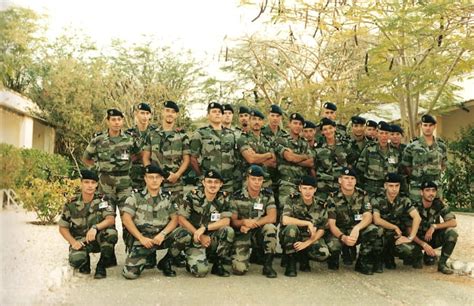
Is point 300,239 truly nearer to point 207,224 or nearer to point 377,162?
point 207,224

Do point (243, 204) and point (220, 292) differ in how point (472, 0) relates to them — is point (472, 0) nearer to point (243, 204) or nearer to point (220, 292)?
point (243, 204)

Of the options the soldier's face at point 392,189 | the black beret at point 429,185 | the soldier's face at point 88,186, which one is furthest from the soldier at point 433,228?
the soldier's face at point 88,186

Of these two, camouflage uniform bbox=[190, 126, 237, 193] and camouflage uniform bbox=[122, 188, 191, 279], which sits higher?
camouflage uniform bbox=[190, 126, 237, 193]

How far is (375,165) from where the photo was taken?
24.0ft

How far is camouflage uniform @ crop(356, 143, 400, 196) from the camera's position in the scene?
7305 mm

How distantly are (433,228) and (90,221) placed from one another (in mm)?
3822

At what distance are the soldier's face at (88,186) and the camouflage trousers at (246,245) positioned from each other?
1.59 m

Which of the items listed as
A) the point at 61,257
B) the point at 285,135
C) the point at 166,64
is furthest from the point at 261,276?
the point at 166,64

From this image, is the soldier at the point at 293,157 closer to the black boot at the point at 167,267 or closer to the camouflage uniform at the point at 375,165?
the camouflage uniform at the point at 375,165

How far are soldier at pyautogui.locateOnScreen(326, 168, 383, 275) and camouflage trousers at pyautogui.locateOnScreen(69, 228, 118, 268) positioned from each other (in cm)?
235

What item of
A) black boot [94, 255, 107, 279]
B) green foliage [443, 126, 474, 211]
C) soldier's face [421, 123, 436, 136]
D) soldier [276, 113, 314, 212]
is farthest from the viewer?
green foliage [443, 126, 474, 211]

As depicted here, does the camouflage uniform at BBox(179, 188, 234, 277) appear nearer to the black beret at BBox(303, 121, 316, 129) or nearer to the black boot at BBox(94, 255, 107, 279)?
the black boot at BBox(94, 255, 107, 279)

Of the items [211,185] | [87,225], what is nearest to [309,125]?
[211,185]

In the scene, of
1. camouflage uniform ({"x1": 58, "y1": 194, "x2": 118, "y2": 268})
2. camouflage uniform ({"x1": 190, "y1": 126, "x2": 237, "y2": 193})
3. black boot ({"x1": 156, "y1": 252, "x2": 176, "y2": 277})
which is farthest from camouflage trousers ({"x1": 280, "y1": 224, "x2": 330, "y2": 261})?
camouflage uniform ({"x1": 58, "y1": 194, "x2": 118, "y2": 268})
